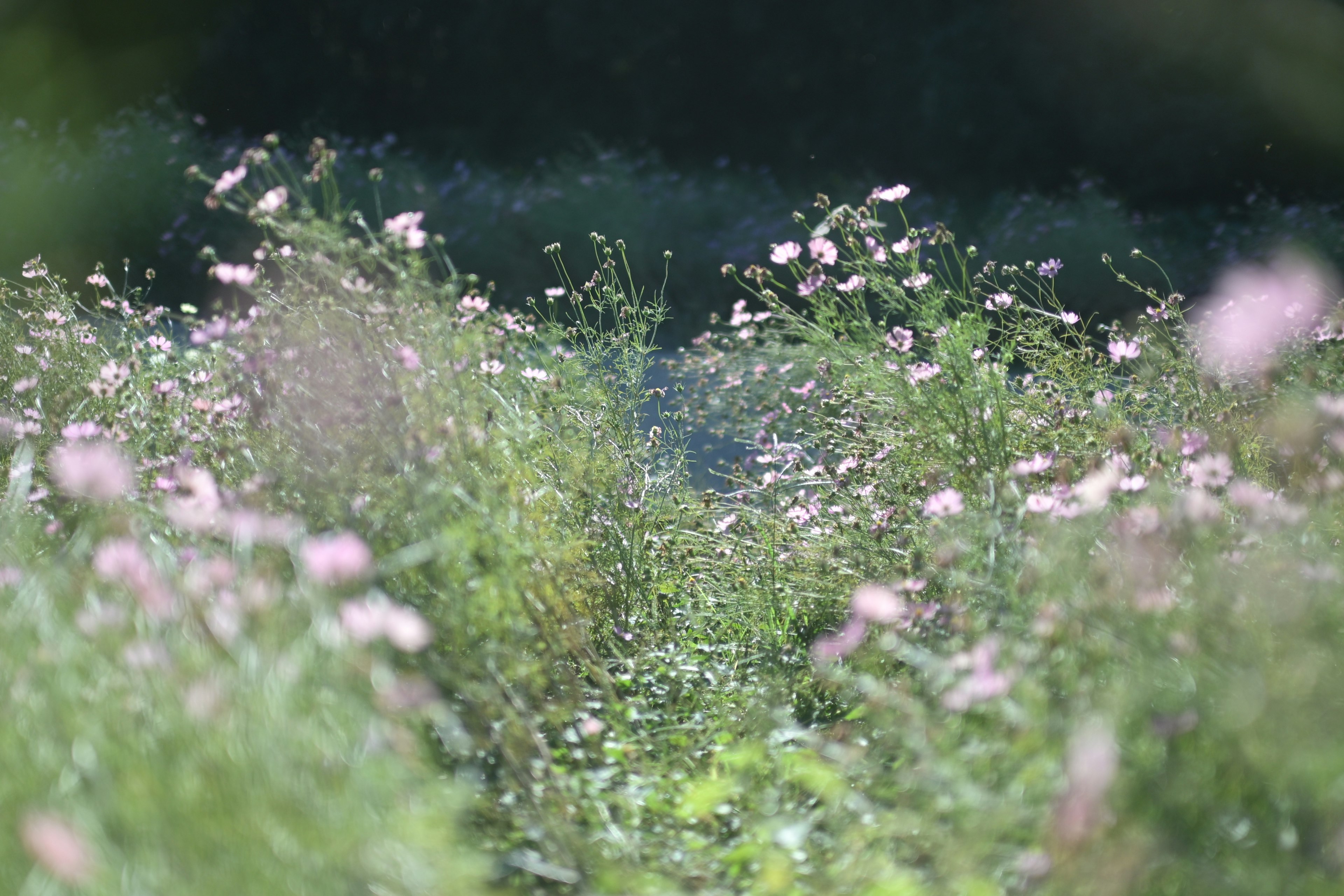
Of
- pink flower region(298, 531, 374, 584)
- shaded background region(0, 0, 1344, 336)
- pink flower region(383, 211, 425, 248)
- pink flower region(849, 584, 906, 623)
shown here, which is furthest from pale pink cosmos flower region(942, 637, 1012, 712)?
shaded background region(0, 0, 1344, 336)

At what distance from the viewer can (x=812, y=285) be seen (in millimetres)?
2350

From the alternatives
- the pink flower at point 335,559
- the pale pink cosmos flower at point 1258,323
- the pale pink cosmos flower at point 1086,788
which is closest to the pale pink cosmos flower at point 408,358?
the pink flower at point 335,559

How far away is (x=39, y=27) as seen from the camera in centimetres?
982

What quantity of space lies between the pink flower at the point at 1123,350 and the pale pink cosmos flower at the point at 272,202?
1.80 m

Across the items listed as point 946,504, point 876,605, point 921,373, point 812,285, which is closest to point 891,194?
point 812,285

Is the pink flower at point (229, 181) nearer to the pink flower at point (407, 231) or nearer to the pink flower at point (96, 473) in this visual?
the pink flower at point (407, 231)

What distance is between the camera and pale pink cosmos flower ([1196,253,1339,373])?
260 centimetres

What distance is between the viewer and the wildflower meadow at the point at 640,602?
3.84 feet

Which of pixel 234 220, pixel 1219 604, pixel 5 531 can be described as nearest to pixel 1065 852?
pixel 1219 604

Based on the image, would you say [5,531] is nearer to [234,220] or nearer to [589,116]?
[234,220]

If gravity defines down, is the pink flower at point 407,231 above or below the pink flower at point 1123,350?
above

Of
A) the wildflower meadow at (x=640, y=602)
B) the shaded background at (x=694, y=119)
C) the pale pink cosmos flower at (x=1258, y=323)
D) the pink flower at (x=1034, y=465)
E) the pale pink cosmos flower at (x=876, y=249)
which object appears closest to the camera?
the wildflower meadow at (x=640, y=602)

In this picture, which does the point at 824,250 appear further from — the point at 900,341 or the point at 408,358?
the point at 408,358

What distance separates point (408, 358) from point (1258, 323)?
2037 millimetres
